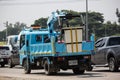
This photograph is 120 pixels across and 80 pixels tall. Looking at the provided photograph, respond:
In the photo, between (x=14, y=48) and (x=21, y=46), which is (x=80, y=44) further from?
(x=14, y=48)

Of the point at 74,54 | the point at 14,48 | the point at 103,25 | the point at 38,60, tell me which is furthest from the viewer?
the point at 103,25

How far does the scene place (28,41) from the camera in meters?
25.0

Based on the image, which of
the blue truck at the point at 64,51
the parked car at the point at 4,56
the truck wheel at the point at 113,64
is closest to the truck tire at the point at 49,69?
the blue truck at the point at 64,51

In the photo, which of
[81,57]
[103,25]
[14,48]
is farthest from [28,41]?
[103,25]

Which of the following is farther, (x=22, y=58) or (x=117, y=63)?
(x=22, y=58)

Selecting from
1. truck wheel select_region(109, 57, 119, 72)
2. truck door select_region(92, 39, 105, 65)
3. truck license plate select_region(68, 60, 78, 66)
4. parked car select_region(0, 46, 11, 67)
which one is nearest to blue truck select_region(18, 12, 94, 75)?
truck license plate select_region(68, 60, 78, 66)

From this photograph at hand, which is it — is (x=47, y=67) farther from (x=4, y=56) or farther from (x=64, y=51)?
(x=4, y=56)

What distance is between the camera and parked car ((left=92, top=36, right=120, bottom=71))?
2297 cm

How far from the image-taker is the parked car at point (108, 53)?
2297 centimetres

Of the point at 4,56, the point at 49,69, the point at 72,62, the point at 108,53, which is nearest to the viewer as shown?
the point at 72,62

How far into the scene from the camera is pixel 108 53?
23594mm

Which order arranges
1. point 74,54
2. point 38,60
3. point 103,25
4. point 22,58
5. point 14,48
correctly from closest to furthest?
point 74,54 < point 38,60 < point 22,58 < point 14,48 < point 103,25

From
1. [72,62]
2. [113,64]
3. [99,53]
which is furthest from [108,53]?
[72,62]

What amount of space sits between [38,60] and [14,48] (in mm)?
12951
